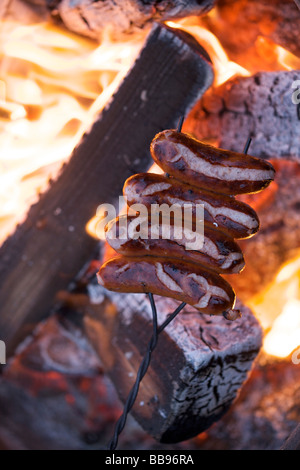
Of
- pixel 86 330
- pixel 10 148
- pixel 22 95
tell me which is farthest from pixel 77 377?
pixel 22 95

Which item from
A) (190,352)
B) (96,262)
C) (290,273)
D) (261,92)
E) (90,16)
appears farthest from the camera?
(290,273)

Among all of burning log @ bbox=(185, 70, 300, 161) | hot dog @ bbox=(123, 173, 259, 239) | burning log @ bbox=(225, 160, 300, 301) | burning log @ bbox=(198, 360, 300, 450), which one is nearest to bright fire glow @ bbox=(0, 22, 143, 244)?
burning log @ bbox=(185, 70, 300, 161)

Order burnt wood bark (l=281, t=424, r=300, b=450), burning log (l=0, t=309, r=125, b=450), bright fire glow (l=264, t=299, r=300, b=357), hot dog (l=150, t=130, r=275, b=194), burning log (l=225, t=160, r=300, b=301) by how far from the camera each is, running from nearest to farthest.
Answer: hot dog (l=150, t=130, r=275, b=194), burnt wood bark (l=281, t=424, r=300, b=450), bright fire glow (l=264, t=299, r=300, b=357), burning log (l=0, t=309, r=125, b=450), burning log (l=225, t=160, r=300, b=301)

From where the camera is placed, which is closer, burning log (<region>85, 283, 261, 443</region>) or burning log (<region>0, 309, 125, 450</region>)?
burning log (<region>85, 283, 261, 443</region>)

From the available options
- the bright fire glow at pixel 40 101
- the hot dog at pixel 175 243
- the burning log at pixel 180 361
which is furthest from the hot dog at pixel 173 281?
the bright fire glow at pixel 40 101

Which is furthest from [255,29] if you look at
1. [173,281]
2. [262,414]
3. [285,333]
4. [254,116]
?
[262,414]

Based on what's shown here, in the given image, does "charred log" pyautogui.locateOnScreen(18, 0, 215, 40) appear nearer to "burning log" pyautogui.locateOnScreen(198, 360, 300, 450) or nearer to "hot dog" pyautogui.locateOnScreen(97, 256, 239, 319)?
"hot dog" pyautogui.locateOnScreen(97, 256, 239, 319)

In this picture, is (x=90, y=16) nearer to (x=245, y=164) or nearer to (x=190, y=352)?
(x=245, y=164)
